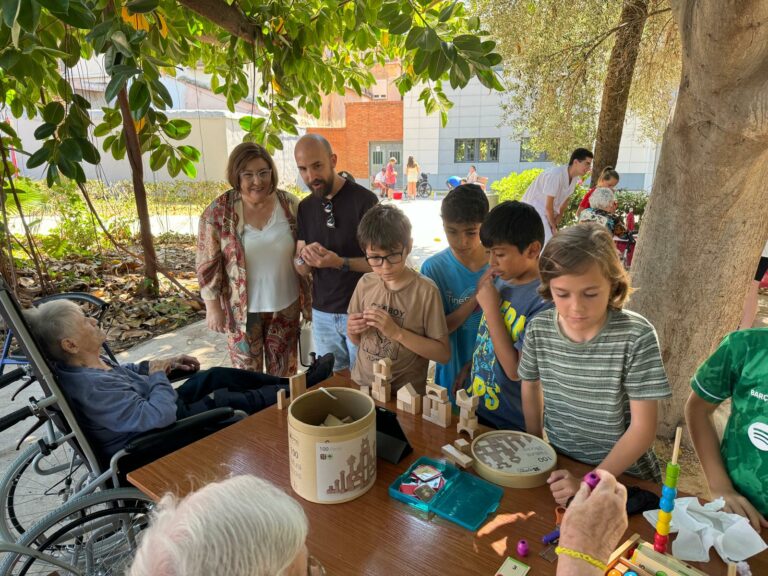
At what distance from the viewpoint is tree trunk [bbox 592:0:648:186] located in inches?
234

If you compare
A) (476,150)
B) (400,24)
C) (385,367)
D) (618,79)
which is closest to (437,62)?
(400,24)

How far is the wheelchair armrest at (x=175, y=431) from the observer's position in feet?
5.59

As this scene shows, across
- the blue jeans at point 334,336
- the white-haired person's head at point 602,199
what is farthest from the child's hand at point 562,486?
the white-haired person's head at point 602,199

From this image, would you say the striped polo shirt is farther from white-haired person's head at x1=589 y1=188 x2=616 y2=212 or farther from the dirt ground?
white-haired person's head at x1=589 y1=188 x2=616 y2=212

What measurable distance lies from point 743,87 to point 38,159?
9.76 ft

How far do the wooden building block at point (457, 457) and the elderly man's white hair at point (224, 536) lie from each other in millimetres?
657

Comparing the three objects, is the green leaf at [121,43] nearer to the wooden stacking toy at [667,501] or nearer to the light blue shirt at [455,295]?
the light blue shirt at [455,295]

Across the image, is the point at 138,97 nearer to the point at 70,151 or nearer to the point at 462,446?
the point at 70,151

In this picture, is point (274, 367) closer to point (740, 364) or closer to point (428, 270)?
point (428, 270)

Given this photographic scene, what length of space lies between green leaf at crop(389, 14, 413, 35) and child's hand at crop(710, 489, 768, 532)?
5.48ft

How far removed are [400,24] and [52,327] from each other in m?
1.68

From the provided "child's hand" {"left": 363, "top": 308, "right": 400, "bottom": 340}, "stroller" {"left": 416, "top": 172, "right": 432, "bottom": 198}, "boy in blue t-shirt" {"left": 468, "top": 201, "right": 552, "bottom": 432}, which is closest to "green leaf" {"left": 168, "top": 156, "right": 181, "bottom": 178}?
"child's hand" {"left": 363, "top": 308, "right": 400, "bottom": 340}

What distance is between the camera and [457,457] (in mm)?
1290

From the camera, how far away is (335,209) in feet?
8.72
